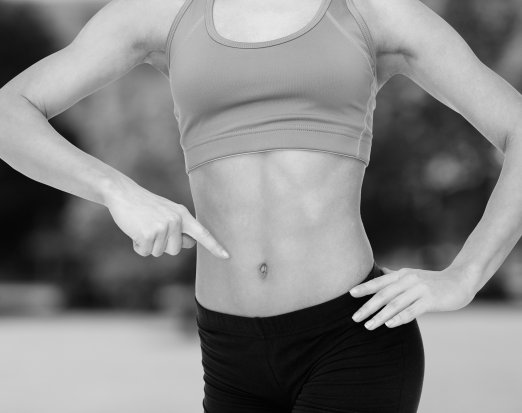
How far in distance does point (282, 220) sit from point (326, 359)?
0.87ft

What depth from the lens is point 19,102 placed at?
1498 mm

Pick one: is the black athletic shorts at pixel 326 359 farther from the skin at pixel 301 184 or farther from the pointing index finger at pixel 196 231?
the pointing index finger at pixel 196 231

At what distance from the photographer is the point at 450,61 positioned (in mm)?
1491

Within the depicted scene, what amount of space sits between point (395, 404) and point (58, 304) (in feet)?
54.9

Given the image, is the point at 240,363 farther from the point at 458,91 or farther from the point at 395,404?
the point at 458,91

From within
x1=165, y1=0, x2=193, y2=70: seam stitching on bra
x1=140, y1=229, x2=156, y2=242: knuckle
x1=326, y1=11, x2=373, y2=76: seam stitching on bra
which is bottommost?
x1=140, y1=229, x2=156, y2=242: knuckle

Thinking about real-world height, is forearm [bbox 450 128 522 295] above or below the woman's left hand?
above

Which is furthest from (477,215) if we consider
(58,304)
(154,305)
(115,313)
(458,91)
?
(458,91)

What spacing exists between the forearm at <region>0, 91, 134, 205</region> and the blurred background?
9913 mm

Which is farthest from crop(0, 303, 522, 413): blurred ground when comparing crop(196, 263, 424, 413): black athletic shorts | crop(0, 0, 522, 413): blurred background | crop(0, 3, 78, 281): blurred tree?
crop(196, 263, 424, 413): black athletic shorts

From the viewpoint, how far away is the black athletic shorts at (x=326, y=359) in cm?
142

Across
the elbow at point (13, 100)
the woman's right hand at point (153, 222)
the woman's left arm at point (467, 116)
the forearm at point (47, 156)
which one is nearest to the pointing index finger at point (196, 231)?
the woman's right hand at point (153, 222)

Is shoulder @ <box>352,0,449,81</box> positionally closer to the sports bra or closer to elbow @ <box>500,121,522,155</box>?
the sports bra

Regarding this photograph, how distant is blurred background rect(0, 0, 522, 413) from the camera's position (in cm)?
1327
